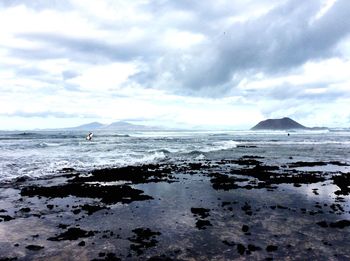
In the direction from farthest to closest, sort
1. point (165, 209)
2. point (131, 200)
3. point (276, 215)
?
point (131, 200) < point (165, 209) < point (276, 215)

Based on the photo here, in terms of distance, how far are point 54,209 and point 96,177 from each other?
11.2 metres

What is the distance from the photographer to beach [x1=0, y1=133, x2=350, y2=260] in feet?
45.5

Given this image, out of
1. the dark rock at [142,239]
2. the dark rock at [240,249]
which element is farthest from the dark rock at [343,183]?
the dark rock at [142,239]

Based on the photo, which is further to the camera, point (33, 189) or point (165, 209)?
point (33, 189)

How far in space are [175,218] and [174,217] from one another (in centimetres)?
21

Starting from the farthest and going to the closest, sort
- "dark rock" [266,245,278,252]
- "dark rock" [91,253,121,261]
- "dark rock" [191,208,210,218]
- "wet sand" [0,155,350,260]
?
1. "dark rock" [191,208,210,218]
2. "wet sand" [0,155,350,260]
3. "dark rock" [266,245,278,252]
4. "dark rock" [91,253,121,261]

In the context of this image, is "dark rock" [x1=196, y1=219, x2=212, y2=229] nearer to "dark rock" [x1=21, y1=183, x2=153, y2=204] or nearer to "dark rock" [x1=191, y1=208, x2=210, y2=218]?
"dark rock" [x1=191, y1=208, x2=210, y2=218]

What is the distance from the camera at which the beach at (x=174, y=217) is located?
1387cm

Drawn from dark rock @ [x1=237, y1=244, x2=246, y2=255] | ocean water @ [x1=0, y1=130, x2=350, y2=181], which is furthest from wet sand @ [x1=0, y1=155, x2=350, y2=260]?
ocean water @ [x1=0, y1=130, x2=350, y2=181]

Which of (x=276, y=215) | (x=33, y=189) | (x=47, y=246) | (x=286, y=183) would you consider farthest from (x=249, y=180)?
(x=47, y=246)

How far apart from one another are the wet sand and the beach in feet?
0.15

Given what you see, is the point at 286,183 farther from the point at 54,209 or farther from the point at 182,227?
the point at 54,209

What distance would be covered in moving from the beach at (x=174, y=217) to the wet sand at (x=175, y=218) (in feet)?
0.15

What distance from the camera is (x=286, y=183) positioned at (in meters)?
29.8
